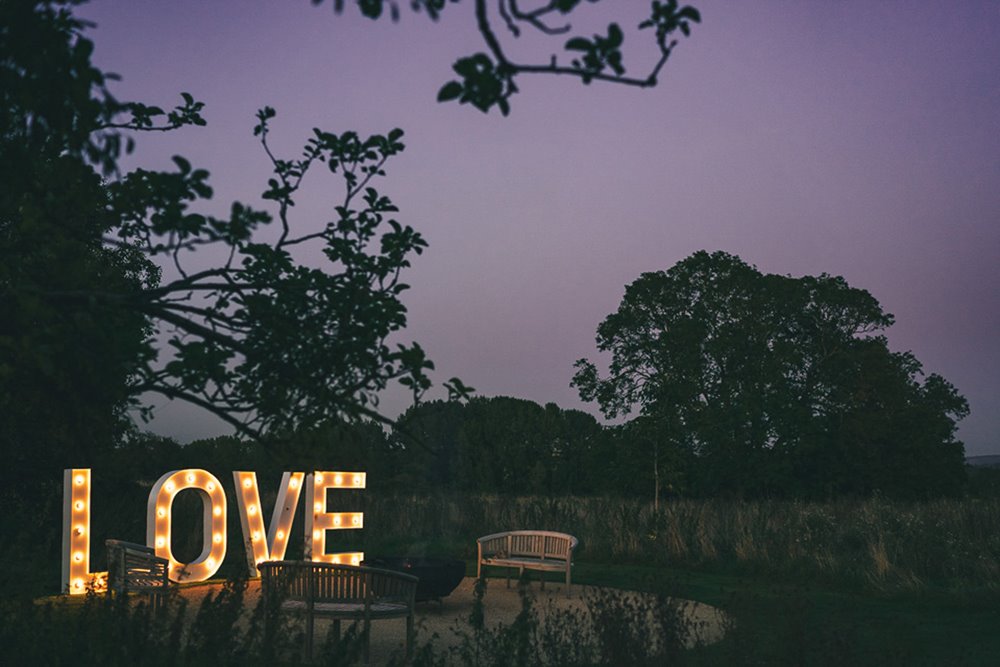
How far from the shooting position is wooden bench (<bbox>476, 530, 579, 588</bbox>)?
44.7 feet

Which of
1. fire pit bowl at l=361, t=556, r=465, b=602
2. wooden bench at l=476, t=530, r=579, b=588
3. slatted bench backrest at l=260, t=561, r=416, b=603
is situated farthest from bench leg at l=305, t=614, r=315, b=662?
wooden bench at l=476, t=530, r=579, b=588

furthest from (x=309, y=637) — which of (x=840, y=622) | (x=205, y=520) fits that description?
(x=840, y=622)

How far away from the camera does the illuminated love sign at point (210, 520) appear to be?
11.8m

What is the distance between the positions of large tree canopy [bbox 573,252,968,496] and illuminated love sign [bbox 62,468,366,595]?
67.2 ft

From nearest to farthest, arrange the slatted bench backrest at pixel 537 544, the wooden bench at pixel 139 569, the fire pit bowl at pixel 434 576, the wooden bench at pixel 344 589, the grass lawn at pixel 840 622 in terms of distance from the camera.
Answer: the grass lawn at pixel 840 622, the wooden bench at pixel 344 589, the wooden bench at pixel 139 569, the fire pit bowl at pixel 434 576, the slatted bench backrest at pixel 537 544

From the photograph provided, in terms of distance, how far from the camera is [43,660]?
558cm

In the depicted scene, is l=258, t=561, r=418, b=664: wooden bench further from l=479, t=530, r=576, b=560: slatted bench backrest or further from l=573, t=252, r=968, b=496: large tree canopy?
l=573, t=252, r=968, b=496: large tree canopy

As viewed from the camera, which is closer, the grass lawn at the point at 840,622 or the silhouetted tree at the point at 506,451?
the grass lawn at the point at 840,622

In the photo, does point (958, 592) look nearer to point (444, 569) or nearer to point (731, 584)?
point (731, 584)

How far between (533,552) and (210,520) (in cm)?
437

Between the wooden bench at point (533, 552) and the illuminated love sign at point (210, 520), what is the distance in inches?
74.0

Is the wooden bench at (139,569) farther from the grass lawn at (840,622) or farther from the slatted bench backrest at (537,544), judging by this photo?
the slatted bench backrest at (537,544)

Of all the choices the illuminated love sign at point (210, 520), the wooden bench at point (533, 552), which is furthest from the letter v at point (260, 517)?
the wooden bench at point (533, 552)

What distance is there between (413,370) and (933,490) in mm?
36813
